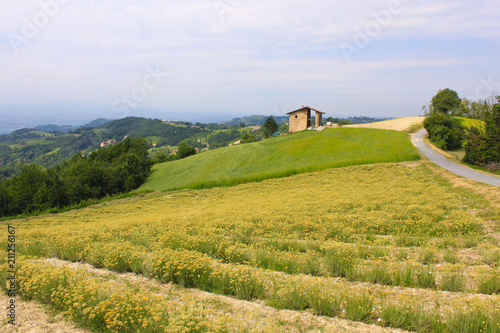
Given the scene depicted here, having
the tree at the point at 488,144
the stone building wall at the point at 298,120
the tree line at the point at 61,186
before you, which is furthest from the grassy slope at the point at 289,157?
the tree line at the point at 61,186

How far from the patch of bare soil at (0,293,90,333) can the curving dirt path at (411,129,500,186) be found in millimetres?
26552

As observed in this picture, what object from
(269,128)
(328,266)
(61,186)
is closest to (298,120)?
(269,128)

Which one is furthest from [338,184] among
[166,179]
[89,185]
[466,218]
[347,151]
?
[89,185]

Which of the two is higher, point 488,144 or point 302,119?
point 302,119

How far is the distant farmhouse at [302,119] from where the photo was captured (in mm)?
63875

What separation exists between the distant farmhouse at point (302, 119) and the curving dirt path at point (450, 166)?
20798 millimetres

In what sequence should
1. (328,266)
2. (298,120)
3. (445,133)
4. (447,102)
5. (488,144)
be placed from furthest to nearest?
(447,102)
(298,120)
(445,133)
(488,144)
(328,266)

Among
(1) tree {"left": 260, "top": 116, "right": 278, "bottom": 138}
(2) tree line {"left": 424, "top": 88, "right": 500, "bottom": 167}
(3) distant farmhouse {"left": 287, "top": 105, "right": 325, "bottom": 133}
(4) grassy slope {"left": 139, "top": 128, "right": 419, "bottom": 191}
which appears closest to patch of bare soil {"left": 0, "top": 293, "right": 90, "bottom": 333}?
(4) grassy slope {"left": 139, "top": 128, "right": 419, "bottom": 191}

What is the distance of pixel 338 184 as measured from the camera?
27.1 m

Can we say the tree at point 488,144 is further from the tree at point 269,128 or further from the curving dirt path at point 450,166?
the tree at point 269,128

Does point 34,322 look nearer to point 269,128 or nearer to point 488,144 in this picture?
point 488,144

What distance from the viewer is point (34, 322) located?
541 centimetres

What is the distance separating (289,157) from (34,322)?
140 ft

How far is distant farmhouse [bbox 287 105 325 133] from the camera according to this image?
2515 inches
